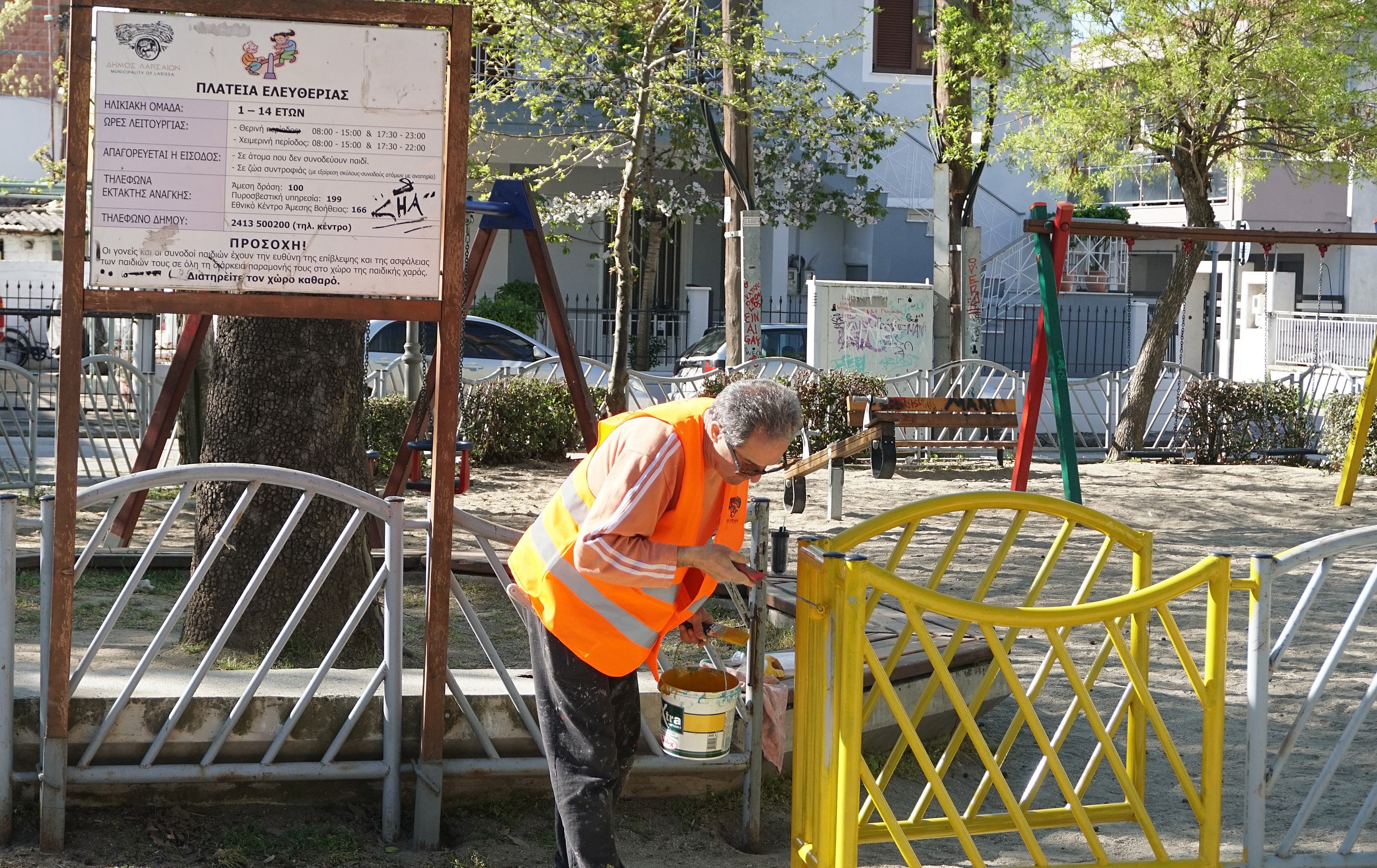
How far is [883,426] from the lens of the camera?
33.9 ft

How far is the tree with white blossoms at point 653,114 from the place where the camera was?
12664 mm

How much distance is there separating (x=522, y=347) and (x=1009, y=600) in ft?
39.0

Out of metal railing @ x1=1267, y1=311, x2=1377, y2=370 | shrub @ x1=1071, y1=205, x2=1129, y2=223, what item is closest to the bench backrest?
shrub @ x1=1071, y1=205, x2=1129, y2=223

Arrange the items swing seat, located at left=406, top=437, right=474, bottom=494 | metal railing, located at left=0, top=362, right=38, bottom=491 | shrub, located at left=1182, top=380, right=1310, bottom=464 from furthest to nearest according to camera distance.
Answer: shrub, located at left=1182, top=380, right=1310, bottom=464, metal railing, located at left=0, top=362, right=38, bottom=491, swing seat, located at left=406, top=437, right=474, bottom=494

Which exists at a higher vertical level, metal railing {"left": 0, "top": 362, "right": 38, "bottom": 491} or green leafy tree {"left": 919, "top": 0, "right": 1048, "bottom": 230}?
green leafy tree {"left": 919, "top": 0, "right": 1048, "bottom": 230}

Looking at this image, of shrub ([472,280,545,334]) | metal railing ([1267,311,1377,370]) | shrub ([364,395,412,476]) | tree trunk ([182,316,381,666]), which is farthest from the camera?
metal railing ([1267,311,1377,370])

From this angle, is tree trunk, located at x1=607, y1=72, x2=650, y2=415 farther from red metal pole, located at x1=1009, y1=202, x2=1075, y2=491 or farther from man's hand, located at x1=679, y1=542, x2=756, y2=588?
man's hand, located at x1=679, y1=542, x2=756, y2=588

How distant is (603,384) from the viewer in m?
14.9

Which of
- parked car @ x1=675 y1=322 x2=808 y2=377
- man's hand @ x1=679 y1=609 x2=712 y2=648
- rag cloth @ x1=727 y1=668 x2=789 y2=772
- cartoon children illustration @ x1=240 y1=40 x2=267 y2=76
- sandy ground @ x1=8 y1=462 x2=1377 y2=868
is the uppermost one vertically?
cartoon children illustration @ x1=240 y1=40 x2=267 y2=76

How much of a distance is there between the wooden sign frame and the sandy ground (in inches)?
22.6

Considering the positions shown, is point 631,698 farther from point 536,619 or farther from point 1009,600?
point 1009,600

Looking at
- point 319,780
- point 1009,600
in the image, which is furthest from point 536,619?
point 1009,600

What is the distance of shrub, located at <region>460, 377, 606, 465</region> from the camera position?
1245cm

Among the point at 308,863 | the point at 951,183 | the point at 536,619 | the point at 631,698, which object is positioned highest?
the point at 951,183
